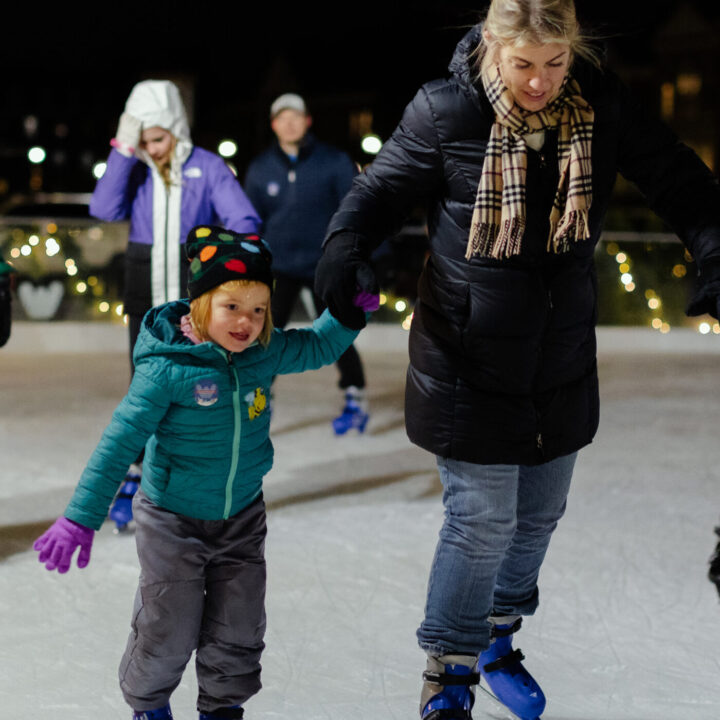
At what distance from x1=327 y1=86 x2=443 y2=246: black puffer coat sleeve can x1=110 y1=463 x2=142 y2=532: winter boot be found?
189cm

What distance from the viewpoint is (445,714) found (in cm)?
240

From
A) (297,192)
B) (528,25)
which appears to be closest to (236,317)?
(528,25)

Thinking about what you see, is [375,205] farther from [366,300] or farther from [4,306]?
[4,306]

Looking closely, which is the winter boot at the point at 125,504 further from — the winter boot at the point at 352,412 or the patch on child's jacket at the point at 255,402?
the winter boot at the point at 352,412

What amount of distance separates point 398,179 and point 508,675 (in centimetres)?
110

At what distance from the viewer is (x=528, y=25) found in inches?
85.4

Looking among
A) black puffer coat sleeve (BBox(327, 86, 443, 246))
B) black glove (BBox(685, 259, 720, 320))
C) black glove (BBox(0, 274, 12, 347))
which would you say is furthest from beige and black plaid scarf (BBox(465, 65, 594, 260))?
black glove (BBox(0, 274, 12, 347))

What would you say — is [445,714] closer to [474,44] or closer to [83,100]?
[474,44]

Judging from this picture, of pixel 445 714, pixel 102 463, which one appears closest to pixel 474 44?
pixel 102 463

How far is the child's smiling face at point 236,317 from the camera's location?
2.28 m

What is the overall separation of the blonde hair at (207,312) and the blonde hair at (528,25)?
0.61 m

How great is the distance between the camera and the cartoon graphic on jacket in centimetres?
225

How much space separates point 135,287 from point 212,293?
1.90m

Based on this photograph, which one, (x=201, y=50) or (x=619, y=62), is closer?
(x=201, y=50)
